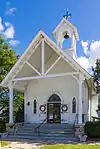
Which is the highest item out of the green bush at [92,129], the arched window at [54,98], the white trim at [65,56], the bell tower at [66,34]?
the bell tower at [66,34]

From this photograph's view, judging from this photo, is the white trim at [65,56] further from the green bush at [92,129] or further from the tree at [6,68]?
the tree at [6,68]

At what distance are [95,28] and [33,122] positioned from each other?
8.80 meters

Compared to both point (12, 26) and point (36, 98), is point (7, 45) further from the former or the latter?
point (36, 98)

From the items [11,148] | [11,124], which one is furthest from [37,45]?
[11,148]

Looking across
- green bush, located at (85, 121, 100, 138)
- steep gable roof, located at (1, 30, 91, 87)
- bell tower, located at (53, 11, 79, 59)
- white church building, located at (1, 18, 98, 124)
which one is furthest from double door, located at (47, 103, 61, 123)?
bell tower, located at (53, 11, 79, 59)

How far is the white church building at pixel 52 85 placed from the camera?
16.8m

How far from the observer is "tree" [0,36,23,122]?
22734 millimetres

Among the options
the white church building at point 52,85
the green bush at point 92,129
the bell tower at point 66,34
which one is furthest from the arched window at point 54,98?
the green bush at point 92,129

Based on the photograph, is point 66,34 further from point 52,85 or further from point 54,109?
point 54,109

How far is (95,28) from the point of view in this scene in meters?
16.5

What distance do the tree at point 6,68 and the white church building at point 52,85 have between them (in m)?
4.66

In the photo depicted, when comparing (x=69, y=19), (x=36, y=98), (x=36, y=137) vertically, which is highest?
(x=69, y=19)

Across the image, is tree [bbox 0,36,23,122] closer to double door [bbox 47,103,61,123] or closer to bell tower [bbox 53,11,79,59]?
bell tower [bbox 53,11,79,59]

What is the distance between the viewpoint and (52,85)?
59.6ft
